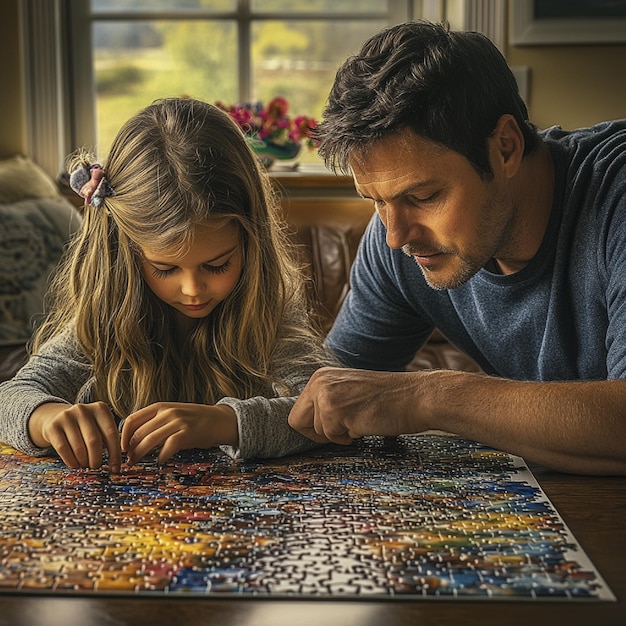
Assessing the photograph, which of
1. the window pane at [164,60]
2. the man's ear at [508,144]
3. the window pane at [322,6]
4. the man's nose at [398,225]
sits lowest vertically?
the man's nose at [398,225]

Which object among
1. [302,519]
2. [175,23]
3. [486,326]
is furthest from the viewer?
[175,23]

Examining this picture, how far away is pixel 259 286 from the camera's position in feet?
5.69

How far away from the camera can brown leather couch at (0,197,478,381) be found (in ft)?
11.3

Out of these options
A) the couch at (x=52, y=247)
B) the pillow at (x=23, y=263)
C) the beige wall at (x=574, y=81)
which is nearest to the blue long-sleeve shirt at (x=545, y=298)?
the couch at (x=52, y=247)

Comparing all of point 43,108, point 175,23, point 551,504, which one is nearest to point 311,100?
point 175,23

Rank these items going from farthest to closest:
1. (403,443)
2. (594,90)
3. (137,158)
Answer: (594,90)
(137,158)
(403,443)

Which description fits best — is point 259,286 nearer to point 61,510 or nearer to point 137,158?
point 137,158

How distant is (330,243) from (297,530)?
2.60 meters

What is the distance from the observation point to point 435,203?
1582 millimetres

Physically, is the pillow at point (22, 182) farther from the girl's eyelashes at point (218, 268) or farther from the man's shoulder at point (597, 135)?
the man's shoulder at point (597, 135)

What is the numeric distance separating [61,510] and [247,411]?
39 cm

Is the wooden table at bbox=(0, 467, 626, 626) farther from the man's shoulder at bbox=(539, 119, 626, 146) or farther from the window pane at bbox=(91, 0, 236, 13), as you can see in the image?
the window pane at bbox=(91, 0, 236, 13)

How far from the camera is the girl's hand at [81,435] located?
51.6 inches

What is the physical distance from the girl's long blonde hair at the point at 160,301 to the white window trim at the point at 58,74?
105 inches
